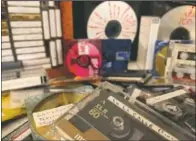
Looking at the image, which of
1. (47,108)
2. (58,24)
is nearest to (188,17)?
(58,24)

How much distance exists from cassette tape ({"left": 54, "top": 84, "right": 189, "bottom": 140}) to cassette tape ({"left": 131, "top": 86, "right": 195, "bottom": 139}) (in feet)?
0.14

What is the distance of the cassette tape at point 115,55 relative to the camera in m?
0.75

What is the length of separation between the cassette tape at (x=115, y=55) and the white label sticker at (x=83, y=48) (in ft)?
0.17

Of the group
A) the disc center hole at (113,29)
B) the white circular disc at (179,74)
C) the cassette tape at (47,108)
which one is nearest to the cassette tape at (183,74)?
the white circular disc at (179,74)

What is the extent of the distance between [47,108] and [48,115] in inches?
1.4

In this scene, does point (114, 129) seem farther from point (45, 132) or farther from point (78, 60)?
point (78, 60)

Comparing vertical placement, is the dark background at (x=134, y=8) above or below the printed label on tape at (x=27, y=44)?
above

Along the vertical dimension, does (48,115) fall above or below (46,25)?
below

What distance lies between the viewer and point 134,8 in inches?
30.3

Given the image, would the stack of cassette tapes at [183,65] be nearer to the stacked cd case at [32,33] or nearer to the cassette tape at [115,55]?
the cassette tape at [115,55]

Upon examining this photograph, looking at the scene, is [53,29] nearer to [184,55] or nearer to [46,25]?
[46,25]

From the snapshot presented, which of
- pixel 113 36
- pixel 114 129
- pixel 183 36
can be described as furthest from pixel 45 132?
pixel 183 36

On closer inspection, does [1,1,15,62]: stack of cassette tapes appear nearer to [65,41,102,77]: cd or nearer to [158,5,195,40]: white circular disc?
[65,41,102,77]: cd

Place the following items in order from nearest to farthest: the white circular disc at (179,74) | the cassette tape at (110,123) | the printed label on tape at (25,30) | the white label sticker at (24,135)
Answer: the cassette tape at (110,123), the white label sticker at (24,135), the printed label on tape at (25,30), the white circular disc at (179,74)
